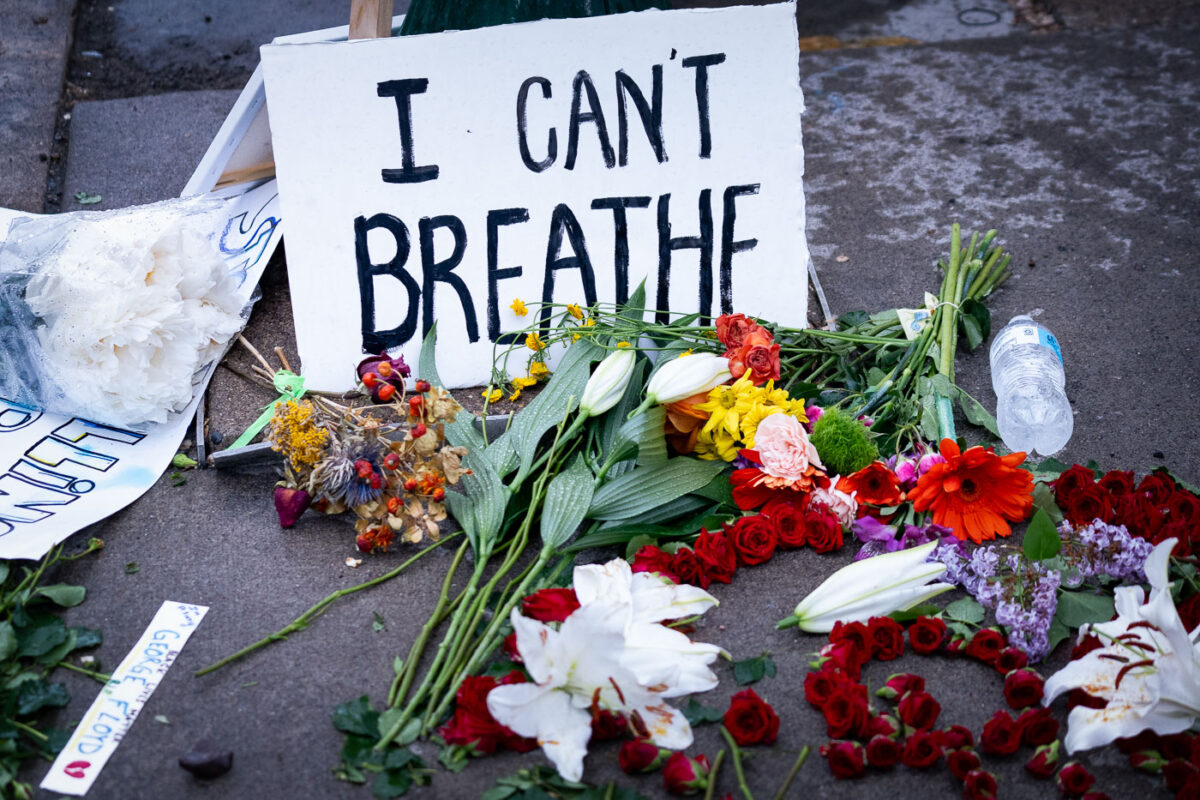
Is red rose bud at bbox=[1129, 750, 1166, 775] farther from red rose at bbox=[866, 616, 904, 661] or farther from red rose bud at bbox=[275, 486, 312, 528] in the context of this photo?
red rose bud at bbox=[275, 486, 312, 528]

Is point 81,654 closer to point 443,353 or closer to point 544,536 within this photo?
point 544,536

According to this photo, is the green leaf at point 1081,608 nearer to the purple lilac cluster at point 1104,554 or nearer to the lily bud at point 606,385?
the purple lilac cluster at point 1104,554

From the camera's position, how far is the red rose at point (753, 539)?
142cm

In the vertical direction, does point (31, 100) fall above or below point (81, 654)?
above

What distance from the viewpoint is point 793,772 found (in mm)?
1103

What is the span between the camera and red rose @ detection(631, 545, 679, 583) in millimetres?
1349

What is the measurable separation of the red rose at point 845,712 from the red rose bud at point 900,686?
0.05 m

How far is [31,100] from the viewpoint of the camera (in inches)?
109

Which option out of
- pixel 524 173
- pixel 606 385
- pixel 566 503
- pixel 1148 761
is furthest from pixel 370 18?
pixel 1148 761

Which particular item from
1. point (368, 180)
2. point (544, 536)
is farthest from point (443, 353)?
point (544, 536)

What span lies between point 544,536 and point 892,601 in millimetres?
472

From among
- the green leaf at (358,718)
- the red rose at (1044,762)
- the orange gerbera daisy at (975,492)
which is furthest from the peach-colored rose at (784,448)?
the green leaf at (358,718)

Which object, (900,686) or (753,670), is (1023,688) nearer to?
(900,686)

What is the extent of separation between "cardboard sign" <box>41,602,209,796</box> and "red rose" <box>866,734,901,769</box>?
2.90 ft
